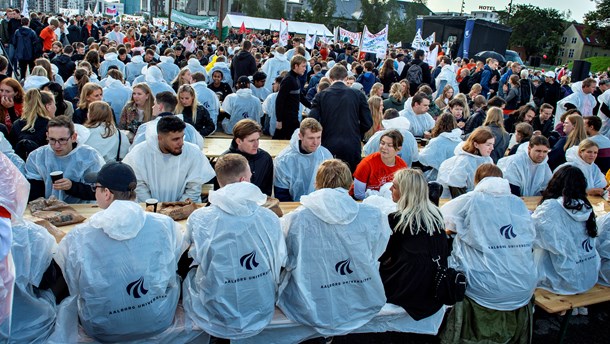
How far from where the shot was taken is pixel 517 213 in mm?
3576

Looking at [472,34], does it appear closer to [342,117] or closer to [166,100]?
[342,117]

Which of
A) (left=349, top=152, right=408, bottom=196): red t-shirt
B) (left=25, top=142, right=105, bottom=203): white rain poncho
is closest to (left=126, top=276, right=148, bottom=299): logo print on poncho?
(left=25, top=142, right=105, bottom=203): white rain poncho

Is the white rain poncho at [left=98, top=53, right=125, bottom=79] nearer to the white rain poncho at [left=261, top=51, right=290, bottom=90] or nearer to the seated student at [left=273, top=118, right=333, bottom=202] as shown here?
the white rain poncho at [left=261, top=51, right=290, bottom=90]

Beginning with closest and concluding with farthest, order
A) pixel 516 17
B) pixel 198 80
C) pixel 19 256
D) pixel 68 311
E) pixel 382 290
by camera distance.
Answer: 1. pixel 19 256
2. pixel 68 311
3. pixel 382 290
4. pixel 198 80
5. pixel 516 17

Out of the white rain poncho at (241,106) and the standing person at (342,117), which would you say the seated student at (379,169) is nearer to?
the standing person at (342,117)

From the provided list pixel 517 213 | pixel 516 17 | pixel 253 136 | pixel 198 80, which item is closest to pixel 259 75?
pixel 198 80

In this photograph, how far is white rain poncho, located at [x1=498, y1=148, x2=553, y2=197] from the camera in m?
5.36

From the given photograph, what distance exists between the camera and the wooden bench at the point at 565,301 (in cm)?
374

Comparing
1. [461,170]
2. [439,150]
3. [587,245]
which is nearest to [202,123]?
[439,150]

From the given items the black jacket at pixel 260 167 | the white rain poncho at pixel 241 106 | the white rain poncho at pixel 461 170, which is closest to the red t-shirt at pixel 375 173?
the white rain poncho at pixel 461 170

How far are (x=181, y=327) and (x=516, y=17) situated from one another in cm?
6579

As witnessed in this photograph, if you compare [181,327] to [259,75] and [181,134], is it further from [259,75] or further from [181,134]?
[259,75]

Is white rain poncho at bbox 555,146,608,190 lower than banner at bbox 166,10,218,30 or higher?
lower

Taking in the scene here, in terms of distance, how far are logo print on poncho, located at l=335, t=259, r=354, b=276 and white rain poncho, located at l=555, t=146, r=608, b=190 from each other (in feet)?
12.0
